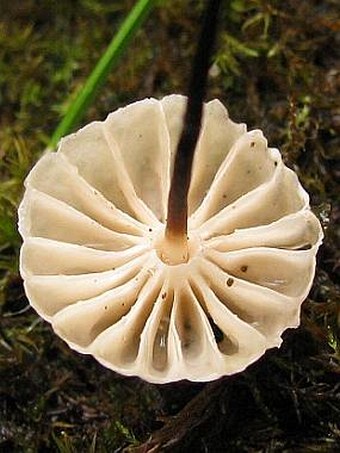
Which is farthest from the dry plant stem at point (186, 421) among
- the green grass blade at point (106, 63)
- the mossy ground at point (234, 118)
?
the green grass blade at point (106, 63)

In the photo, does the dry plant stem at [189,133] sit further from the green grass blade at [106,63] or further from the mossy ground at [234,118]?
the green grass blade at [106,63]

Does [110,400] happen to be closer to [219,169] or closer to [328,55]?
[219,169]

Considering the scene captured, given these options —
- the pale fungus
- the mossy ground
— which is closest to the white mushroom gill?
the pale fungus

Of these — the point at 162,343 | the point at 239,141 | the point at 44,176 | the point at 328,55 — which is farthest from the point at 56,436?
the point at 328,55

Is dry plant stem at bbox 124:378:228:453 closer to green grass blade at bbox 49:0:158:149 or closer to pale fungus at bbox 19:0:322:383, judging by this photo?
pale fungus at bbox 19:0:322:383

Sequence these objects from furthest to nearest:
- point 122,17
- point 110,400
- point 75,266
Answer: point 122,17 < point 110,400 < point 75,266

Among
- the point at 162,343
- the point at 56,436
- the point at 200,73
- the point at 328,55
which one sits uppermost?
the point at 200,73

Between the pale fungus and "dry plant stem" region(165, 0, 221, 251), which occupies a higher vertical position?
"dry plant stem" region(165, 0, 221, 251)
